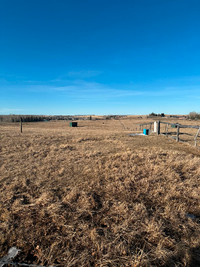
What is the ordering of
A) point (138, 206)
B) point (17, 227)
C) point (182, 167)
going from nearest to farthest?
point (17, 227)
point (138, 206)
point (182, 167)

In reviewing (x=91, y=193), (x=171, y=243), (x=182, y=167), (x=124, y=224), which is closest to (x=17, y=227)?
(x=91, y=193)

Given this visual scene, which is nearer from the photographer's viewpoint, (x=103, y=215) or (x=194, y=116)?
(x=103, y=215)

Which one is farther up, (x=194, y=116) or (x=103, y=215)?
(x=194, y=116)

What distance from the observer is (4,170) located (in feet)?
19.1

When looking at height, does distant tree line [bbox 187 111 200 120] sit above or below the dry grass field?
above

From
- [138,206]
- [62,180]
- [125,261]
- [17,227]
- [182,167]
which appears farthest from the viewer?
[182,167]

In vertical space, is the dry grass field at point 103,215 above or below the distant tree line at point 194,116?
below

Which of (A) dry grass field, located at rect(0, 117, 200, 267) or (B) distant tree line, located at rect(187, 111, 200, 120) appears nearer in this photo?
(A) dry grass field, located at rect(0, 117, 200, 267)

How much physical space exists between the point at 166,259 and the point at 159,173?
10.7 feet

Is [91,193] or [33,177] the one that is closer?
[91,193]

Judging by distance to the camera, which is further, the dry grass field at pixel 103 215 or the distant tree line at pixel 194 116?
the distant tree line at pixel 194 116

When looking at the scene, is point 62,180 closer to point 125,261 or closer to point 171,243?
point 125,261

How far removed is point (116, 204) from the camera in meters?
3.58

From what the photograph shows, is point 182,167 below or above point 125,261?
above
